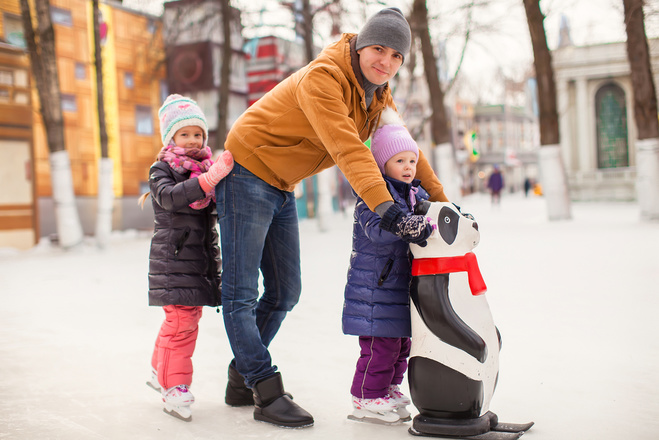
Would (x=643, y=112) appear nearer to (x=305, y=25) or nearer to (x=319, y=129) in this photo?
(x=305, y=25)

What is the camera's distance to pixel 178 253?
9.16 ft

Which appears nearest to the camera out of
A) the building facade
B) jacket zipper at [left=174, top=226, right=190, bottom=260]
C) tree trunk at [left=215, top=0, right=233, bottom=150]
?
jacket zipper at [left=174, top=226, right=190, bottom=260]

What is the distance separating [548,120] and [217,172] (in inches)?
384

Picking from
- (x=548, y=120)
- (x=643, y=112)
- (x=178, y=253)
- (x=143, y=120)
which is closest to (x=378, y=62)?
(x=178, y=253)

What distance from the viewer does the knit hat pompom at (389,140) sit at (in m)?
2.57

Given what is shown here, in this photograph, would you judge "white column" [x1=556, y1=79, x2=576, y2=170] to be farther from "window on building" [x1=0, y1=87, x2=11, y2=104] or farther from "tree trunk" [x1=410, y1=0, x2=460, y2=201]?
"window on building" [x1=0, y1=87, x2=11, y2=104]

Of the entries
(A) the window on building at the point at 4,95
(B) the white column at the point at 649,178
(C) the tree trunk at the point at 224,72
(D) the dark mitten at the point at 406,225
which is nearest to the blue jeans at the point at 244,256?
(D) the dark mitten at the point at 406,225

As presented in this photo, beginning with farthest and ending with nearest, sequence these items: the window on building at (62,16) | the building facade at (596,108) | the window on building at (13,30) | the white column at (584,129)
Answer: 1. the white column at (584,129)
2. the building facade at (596,108)
3. the window on building at (62,16)
4. the window on building at (13,30)

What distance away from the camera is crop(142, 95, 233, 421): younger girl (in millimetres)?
2701

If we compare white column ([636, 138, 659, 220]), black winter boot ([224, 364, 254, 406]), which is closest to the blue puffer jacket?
black winter boot ([224, 364, 254, 406])

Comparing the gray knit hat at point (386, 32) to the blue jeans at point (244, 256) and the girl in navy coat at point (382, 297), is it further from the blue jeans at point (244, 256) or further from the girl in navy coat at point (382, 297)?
the blue jeans at point (244, 256)

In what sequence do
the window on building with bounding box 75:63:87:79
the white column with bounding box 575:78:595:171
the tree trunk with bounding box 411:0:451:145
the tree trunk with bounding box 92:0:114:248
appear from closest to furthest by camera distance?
the tree trunk with bounding box 92:0:114:248 < the tree trunk with bounding box 411:0:451:145 < the window on building with bounding box 75:63:87:79 < the white column with bounding box 575:78:595:171

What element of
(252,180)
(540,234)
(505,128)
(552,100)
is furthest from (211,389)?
(505,128)

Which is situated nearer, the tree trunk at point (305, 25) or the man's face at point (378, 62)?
the man's face at point (378, 62)
